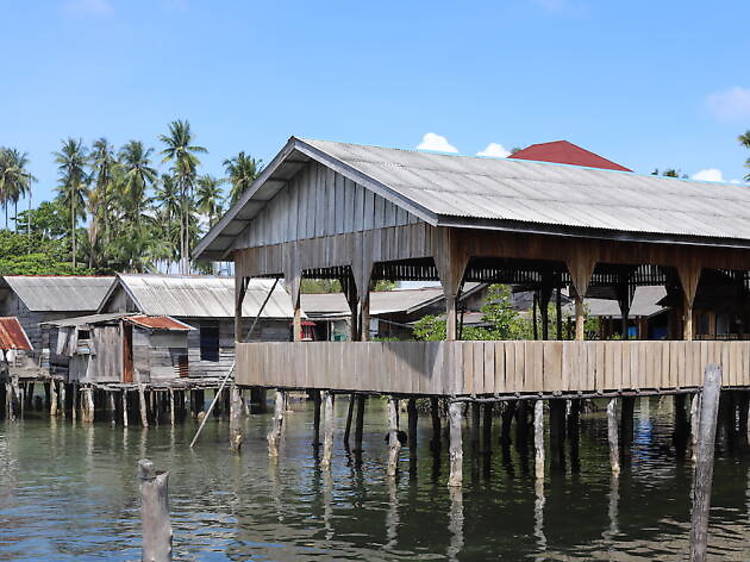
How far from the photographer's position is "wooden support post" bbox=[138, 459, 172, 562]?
12.0 metres

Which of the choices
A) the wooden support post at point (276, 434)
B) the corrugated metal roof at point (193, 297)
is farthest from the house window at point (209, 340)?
the wooden support post at point (276, 434)

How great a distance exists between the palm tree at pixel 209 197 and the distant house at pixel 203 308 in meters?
39.6

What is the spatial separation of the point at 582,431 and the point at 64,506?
1946cm

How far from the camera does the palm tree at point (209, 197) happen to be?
8950 centimetres

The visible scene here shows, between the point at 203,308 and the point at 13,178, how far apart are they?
62.9m

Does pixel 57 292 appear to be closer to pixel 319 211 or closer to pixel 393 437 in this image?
pixel 319 211

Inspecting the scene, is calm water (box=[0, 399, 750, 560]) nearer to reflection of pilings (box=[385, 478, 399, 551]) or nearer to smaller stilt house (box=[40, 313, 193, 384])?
reflection of pilings (box=[385, 478, 399, 551])

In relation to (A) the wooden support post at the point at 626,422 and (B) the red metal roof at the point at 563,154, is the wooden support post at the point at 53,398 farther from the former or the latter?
(A) the wooden support post at the point at 626,422

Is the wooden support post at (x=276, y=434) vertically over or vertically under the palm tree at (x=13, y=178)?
under

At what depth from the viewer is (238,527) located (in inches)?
846

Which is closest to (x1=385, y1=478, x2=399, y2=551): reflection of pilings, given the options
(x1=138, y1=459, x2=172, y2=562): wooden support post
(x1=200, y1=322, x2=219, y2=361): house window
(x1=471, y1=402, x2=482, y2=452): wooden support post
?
(x1=471, y1=402, x2=482, y2=452): wooden support post

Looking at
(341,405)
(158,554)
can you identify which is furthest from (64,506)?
(341,405)

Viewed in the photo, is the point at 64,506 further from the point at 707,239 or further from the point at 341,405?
the point at 341,405

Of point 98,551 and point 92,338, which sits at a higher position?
point 92,338
